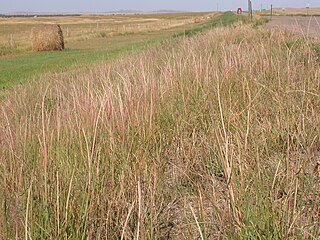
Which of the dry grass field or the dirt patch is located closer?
the dirt patch

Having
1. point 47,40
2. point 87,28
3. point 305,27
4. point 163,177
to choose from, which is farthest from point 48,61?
point 87,28

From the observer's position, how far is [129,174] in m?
1.87

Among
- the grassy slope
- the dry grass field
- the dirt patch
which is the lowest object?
Answer: the grassy slope

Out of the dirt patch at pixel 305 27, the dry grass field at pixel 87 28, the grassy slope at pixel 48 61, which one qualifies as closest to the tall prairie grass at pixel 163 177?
the dirt patch at pixel 305 27

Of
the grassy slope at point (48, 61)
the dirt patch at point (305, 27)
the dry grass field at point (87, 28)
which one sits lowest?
the grassy slope at point (48, 61)

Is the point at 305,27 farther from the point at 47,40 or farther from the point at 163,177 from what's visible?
the point at 47,40

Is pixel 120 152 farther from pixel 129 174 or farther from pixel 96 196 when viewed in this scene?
pixel 96 196

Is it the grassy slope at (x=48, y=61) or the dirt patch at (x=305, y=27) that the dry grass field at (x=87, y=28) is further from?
the dirt patch at (x=305, y=27)

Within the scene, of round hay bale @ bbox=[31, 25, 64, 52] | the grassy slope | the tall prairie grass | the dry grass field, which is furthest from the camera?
the dry grass field

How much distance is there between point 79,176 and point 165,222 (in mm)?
480

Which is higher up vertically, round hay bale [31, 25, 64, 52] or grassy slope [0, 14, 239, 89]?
round hay bale [31, 25, 64, 52]

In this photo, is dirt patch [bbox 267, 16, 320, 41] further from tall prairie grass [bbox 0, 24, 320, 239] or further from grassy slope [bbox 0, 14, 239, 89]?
grassy slope [bbox 0, 14, 239, 89]

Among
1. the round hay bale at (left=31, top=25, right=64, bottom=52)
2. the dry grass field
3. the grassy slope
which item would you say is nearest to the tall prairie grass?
the grassy slope

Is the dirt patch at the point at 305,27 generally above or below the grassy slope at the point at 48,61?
above
